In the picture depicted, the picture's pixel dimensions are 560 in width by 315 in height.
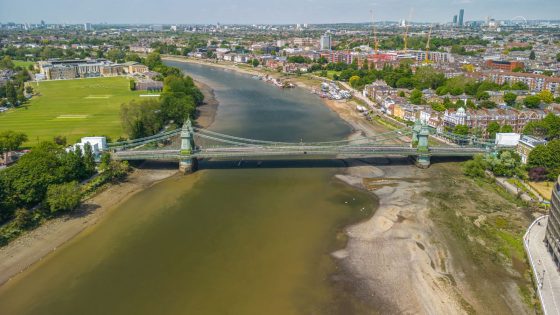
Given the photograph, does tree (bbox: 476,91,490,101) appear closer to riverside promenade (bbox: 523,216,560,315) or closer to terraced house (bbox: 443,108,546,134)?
terraced house (bbox: 443,108,546,134)

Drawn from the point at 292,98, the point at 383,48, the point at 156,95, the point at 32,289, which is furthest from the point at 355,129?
the point at 383,48

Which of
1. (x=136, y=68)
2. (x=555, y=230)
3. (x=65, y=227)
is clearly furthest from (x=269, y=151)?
(x=136, y=68)

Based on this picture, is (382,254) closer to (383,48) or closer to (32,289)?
(32,289)

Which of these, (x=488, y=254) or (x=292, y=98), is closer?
(x=488, y=254)

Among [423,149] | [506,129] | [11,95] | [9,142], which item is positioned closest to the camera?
[423,149]

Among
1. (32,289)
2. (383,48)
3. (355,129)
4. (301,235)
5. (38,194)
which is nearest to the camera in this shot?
(32,289)

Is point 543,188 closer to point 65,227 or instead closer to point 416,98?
point 416,98
